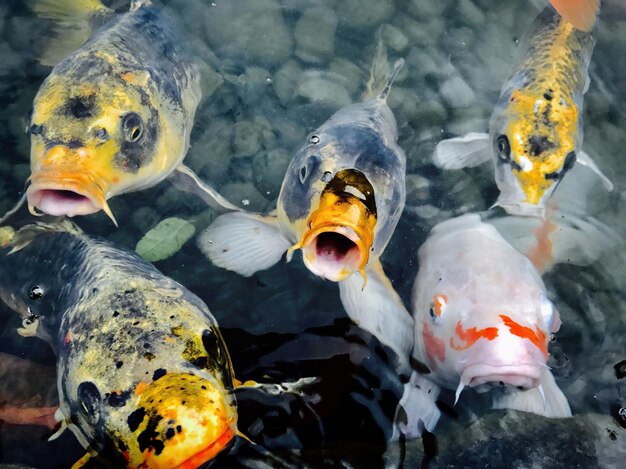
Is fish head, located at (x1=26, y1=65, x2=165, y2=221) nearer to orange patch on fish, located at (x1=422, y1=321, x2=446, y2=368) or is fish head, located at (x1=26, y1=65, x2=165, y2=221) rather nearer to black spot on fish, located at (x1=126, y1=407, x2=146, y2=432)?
black spot on fish, located at (x1=126, y1=407, x2=146, y2=432)

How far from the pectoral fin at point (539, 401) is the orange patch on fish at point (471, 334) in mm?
584

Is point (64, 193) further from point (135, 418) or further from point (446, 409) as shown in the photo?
point (446, 409)

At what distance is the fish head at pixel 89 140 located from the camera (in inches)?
127

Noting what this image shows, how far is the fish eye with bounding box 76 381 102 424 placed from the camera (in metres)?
2.70

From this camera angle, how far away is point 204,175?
466 cm

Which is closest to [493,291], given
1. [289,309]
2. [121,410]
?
[289,309]

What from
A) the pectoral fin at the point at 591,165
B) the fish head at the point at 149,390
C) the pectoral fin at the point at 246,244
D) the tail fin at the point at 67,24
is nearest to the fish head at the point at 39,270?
the fish head at the point at 149,390

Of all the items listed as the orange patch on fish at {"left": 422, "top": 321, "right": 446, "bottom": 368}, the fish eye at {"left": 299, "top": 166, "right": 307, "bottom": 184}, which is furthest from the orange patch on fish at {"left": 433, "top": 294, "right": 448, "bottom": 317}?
the fish eye at {"left": 299, "top": 166, "right": 307, "bottom": 184}

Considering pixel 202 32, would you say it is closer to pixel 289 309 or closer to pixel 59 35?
pixel 59 35

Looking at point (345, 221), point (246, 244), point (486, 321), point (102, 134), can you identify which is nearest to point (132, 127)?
point (102, 134)

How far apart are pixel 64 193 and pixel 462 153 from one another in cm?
300

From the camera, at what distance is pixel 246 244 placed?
13.5 ft

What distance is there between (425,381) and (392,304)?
0.53m

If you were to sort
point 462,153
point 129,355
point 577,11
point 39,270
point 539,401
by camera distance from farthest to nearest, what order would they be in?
1. point 462,153
2. point 577,11
3. point 39,270
4. point 539,401
5. point 129,355
